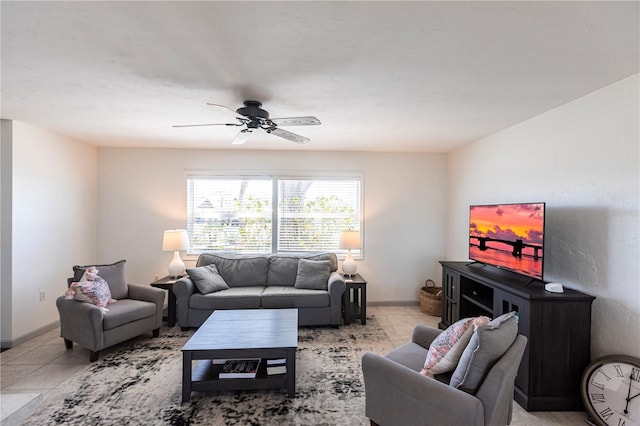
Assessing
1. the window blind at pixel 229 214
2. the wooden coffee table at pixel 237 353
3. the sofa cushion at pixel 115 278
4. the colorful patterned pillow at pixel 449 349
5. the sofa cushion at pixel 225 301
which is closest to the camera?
the colorful patterned pillow at pixel 449 349

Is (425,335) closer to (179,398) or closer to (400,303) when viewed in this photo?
(179,398)

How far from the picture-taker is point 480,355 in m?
1.58

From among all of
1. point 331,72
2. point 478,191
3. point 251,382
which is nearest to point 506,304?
point 478,191

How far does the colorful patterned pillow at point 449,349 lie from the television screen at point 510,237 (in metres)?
1.16

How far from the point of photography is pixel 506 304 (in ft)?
8.45

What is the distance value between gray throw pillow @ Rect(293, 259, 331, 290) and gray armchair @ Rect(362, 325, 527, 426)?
2.08m

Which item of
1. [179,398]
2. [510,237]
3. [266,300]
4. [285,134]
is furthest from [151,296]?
[510,237]

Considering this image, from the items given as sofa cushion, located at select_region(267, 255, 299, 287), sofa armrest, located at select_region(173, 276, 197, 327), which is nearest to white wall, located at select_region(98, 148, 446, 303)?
sofa armrest, located at select_region(173, 276, 197, 327)

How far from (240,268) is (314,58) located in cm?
317

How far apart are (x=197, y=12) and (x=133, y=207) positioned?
3987mm

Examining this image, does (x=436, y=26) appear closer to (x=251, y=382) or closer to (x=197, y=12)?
(x=197, y=12)

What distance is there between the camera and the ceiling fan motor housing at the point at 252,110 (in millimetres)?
2506

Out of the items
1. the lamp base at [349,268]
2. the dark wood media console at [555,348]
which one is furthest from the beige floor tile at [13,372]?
the dark wood media console at [555,348]

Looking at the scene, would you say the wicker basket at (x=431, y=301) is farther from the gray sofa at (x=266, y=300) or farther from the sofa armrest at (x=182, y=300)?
the sofa armrest at (x=182, y=300)
